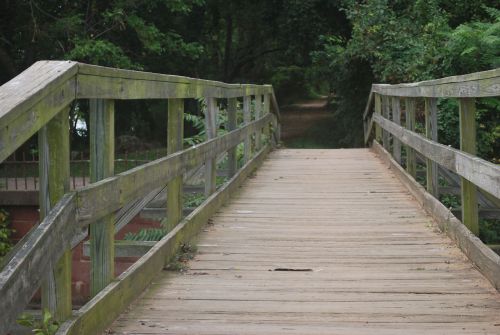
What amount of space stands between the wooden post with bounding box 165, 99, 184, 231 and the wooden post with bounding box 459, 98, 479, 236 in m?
1.99

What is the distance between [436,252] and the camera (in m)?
5.37

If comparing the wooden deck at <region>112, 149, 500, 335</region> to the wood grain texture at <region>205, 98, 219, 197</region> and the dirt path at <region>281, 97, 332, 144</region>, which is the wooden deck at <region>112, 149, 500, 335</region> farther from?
the dirt path at <region>281, 97, 332, 144</region>

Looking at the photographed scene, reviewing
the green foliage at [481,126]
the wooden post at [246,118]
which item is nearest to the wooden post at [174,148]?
the wooden post at [246,118]

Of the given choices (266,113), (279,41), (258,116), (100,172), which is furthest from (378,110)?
(279,41)

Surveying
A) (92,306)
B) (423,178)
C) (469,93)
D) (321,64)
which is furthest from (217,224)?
(321,64)

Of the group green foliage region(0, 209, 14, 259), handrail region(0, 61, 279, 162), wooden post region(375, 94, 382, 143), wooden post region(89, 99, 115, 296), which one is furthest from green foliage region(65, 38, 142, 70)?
wooden post region(89, 99, 115, 296)

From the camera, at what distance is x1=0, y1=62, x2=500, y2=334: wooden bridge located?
2898 millimetres

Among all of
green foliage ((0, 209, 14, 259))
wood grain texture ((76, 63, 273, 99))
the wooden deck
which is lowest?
green foliage ((0, 209, 14, 259))

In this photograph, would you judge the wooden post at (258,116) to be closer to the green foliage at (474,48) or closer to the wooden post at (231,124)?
the wooden post at (231,124)

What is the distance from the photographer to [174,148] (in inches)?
211

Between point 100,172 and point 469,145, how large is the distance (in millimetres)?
2691

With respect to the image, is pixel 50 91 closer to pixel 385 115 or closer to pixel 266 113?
pixel 385 115

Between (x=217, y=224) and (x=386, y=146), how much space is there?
597cm

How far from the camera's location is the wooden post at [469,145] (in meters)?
4.96
